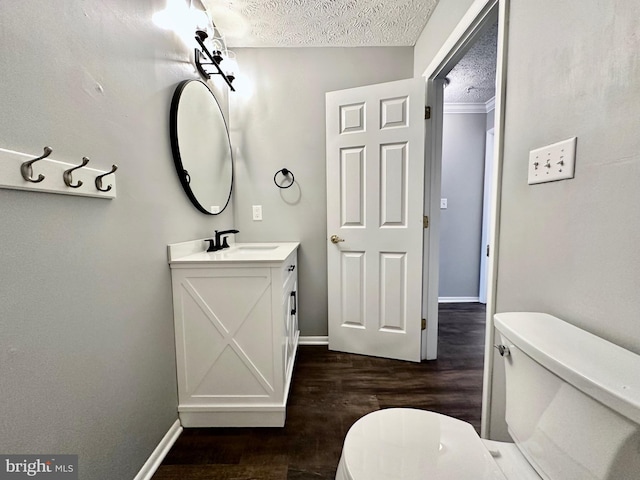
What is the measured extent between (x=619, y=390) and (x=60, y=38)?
4.82 ft

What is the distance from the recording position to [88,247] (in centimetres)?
79

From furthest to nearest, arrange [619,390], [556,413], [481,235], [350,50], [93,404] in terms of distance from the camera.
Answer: [481,235] < [350,50] < [93,404] < [556,413] < [619,390]

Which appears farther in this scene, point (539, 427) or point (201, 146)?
point (201, 146)

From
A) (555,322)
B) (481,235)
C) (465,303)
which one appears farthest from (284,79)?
(465,303)

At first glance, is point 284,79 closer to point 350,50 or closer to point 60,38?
point 350,50

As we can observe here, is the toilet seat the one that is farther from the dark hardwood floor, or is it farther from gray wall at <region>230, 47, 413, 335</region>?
gray wall at <region>230, 47, 413, 335</region>

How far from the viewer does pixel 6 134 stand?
0.58 metres

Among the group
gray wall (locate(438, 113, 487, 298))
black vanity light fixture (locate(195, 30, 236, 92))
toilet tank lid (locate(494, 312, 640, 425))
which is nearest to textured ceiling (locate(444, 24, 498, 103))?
gray wall (locate(438, 113, 487, 298))

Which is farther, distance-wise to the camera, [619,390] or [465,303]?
[465,303]

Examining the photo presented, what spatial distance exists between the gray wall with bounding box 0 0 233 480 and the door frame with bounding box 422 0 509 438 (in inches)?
55.9

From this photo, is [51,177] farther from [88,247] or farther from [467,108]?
[467,108]

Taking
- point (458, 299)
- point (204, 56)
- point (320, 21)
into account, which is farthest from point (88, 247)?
point (458, 299)

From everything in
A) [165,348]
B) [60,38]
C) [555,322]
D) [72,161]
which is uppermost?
[60,38]

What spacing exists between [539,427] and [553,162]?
72cm
